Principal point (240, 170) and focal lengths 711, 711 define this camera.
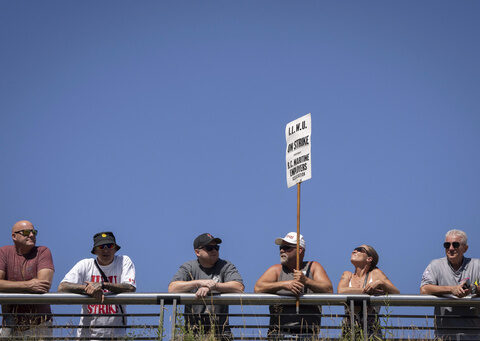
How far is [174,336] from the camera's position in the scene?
818 cm

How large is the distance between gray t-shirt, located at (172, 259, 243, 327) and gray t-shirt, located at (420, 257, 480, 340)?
2.46 meters

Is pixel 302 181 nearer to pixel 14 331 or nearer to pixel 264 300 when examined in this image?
pixel 264 300

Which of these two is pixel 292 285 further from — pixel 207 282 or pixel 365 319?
pixel 207 282

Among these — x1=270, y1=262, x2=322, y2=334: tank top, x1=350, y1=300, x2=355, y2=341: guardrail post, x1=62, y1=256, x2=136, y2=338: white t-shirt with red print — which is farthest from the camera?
x1=62, y1=256, x2=136, y2=338: white t-shirt with red print

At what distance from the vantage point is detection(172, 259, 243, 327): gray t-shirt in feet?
28.6

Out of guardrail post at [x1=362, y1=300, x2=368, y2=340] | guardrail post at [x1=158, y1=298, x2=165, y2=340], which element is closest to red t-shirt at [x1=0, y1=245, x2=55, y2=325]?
guardrail post at [x1=158, y1=298, x2=165, y2=340]

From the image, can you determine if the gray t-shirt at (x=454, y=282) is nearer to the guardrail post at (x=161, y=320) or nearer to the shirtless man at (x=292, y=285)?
the shirtless man at (x=292, y=285)

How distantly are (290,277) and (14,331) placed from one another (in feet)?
11.6

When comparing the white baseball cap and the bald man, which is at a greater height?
the white baseball cap

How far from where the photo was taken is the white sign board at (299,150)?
31.0 ft

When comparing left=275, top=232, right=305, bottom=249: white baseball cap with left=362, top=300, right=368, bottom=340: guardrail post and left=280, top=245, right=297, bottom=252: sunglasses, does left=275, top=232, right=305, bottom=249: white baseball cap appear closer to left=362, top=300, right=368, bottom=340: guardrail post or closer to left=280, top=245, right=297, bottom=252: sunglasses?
left=280, top=245, right=297, bottom=252: sunglasses

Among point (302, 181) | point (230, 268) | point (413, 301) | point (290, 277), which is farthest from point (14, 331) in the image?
point (413, 301)

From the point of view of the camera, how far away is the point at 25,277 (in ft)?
30.3

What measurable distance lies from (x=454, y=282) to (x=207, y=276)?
3.14 metres
